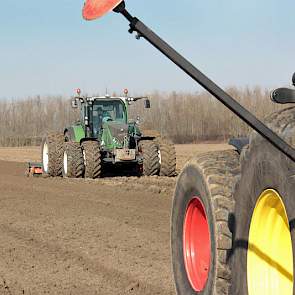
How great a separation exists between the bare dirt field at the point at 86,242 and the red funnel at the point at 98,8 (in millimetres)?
2960

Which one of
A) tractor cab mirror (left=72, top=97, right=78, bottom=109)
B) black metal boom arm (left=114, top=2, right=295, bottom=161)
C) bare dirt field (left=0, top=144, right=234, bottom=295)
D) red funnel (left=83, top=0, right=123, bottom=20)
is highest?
tractor cab mirror (left=72, top=97, right=78, bottom=109)

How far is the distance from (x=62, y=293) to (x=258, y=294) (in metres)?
2.31

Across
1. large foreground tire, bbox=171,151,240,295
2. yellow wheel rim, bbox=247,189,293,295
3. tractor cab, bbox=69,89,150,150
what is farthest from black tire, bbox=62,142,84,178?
yellow wheel rim, bbox=247,189,293,295

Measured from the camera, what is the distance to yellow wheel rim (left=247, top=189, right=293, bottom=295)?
249 centimetres

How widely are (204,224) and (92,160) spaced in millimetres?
11096

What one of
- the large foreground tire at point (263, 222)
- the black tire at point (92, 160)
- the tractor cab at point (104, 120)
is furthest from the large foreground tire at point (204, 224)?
the tractor cab at point (104, 120)

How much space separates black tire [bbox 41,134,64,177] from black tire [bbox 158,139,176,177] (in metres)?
2.60

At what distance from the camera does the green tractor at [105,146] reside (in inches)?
568

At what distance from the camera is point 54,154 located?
15.6m

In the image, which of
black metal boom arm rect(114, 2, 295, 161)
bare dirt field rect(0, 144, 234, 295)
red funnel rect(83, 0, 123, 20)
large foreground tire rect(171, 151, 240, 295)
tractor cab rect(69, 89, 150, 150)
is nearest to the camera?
red funnel rect(83, 0, 123, 20)

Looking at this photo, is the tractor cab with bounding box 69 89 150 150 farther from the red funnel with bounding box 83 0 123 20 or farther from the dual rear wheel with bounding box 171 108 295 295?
the red funnel with bounding box 83 0 123 20

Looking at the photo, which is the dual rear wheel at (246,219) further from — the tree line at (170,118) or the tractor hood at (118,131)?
the tree line at (170,118)

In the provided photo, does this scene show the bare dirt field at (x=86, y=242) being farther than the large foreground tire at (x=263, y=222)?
Yes

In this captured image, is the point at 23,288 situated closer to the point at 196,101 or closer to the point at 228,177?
the point at 228,177
